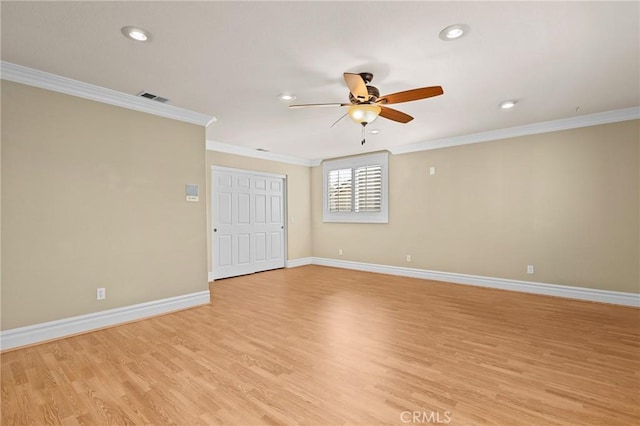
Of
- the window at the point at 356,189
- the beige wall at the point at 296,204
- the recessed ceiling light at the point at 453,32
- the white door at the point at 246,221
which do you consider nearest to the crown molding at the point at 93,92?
the white door at the point at 246,221

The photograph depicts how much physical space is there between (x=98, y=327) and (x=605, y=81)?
586 cm

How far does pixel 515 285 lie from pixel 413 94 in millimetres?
3808

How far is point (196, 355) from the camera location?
2684mm

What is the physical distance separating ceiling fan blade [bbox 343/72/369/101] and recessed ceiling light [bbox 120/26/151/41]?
1507 mm

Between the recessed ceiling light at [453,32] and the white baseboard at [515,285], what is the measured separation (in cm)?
406

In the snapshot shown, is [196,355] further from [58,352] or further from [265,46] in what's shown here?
[265,46]

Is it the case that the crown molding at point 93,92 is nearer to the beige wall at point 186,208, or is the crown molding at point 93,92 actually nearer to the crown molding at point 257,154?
the beige wall at point 186,208

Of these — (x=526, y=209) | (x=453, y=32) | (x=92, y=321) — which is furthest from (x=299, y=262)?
(x=453, y=32)

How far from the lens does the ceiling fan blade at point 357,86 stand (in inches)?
99.3

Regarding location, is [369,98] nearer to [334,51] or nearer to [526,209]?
[334,51]

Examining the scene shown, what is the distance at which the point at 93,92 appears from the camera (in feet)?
10.8

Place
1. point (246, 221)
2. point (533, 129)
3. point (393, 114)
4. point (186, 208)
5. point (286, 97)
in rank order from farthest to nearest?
1. point (246, 221)
2. point (533, 129)
3. point (186, 208)
4. point (286, 97)
5. point (393, 114)

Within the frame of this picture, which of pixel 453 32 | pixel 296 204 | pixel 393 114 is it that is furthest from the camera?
pixel 296 204

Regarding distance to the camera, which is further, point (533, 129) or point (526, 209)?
point (526, 209)
